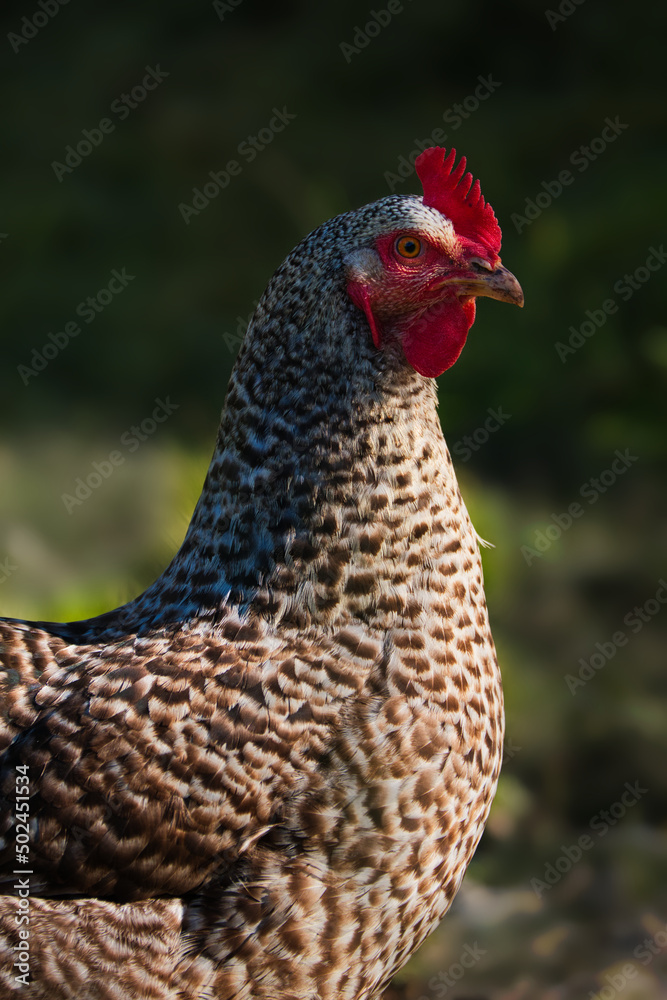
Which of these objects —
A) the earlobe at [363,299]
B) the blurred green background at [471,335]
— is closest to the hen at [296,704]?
the earlobe at [363,299]

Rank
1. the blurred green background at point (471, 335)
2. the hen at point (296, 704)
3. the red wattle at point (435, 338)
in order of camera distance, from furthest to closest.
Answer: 1. the blurred green background at point (471, 335)
2. the red wattle at point (435, 338)
3. the hen at point (296, 704)

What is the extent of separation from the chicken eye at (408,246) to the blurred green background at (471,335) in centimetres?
151

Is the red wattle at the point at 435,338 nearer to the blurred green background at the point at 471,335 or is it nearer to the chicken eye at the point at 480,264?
the chicken eye at the point at 480,264

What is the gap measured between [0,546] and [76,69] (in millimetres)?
3797

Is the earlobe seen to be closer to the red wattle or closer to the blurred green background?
the red wattle

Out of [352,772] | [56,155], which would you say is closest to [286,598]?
[352,772]

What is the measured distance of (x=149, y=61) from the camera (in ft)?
22.6

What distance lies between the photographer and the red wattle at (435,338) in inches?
80.5

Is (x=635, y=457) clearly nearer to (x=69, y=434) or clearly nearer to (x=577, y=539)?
(x=577, y=539)

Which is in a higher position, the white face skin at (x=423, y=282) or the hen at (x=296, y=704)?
the white face skin at (x=423, y=282)

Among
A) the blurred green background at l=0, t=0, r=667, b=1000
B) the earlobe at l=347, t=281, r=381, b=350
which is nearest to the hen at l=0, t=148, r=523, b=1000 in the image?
the earlobe at l=347, t=281, r=381, b=350

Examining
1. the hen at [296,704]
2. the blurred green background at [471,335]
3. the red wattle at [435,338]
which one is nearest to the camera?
the hen at [296,704]

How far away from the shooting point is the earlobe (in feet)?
6.52

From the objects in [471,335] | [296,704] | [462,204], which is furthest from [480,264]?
[471,335]
